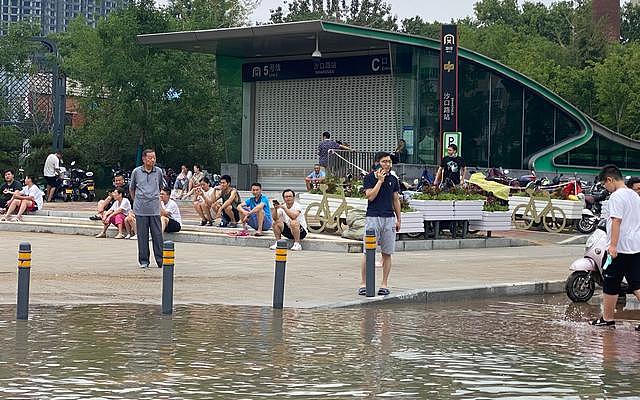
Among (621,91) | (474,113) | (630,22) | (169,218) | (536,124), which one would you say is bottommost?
(169,218)

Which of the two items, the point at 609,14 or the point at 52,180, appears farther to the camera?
the point at 609,14

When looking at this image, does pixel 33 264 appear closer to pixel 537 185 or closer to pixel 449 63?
pixel 537 185

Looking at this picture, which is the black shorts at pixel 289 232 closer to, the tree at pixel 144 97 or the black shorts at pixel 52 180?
the black shorts at pixel 52 180

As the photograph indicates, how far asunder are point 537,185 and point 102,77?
65.1 feet

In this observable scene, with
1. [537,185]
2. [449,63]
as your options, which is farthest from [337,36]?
[537,185]

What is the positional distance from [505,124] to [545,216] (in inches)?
520

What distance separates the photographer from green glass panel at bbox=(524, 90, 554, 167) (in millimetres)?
41125

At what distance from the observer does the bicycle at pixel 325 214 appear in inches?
906

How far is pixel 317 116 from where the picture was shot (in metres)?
40.3

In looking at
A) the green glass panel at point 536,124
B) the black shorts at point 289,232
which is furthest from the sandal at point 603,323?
the green glass panel at point 536,124

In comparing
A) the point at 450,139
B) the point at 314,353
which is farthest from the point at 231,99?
the point at 314,353

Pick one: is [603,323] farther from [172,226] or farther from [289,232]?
[172,226]

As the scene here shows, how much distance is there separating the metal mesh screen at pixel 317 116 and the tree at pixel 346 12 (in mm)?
44214

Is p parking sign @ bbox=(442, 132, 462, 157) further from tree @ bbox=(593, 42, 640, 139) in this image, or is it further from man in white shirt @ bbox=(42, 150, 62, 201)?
tree @ bbox=(593, 42, 640, 139)
